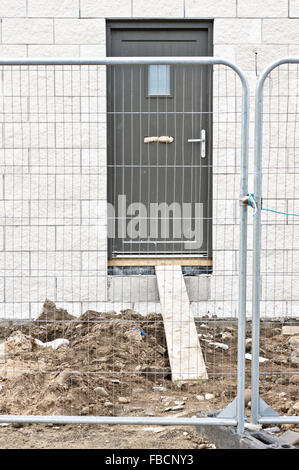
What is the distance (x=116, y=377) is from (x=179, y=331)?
84 cm

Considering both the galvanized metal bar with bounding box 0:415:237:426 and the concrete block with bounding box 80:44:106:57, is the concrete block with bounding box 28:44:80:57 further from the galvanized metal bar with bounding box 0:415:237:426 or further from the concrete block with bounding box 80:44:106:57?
the galvanized metal bar with bounding box 0:415:237:426

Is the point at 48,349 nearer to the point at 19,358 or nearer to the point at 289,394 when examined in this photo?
the point at 19,358

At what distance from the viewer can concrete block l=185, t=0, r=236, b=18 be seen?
7.72 meters

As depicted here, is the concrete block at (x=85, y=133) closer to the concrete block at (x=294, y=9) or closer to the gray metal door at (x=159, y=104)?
the gray metal door at (x=159, y=104)

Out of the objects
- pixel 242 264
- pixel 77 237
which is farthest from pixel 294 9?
pixel 242 264

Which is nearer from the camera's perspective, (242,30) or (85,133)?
(85,133)

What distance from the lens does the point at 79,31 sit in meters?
7.70

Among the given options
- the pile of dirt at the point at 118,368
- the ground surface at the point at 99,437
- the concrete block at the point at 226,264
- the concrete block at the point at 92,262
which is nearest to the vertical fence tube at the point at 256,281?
the ground surface at the point at 99,437

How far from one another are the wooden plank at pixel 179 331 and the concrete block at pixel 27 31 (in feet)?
10.7

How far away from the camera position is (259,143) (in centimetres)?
420

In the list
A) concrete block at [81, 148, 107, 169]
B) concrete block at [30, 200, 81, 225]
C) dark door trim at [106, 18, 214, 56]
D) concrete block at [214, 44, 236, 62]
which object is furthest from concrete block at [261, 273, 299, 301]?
dark door trim at [106, 18, 214, 56]

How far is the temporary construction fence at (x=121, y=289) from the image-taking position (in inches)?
190

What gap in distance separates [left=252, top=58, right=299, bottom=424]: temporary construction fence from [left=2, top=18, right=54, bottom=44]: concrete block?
259 centimetres

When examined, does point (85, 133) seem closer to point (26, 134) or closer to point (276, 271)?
point (26, 134)
